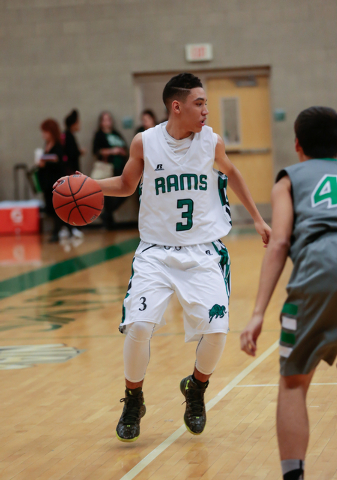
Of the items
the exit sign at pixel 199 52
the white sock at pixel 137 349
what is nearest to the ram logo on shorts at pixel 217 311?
the white sock at pixel 137 349

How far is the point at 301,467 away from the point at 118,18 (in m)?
11.8

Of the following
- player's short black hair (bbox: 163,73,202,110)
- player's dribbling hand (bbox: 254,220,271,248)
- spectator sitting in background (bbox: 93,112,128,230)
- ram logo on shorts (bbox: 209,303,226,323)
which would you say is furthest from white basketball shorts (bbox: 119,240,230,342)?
spectator sitting in background (bbox: 93,112,128,230)

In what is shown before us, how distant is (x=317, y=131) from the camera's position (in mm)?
2309

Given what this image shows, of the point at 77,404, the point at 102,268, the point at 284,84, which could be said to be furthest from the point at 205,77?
the point at 77,404

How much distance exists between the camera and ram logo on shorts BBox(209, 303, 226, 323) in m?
3.09

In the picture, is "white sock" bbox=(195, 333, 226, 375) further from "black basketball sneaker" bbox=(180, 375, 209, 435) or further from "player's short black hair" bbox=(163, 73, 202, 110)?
"player's short black hair" bbox=(163, 73, 202, 110)

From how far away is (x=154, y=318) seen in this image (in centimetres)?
305

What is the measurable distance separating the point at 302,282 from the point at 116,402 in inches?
72.7

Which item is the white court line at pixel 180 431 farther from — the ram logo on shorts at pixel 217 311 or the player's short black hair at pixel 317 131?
the player's short black hair at pixel 317 131

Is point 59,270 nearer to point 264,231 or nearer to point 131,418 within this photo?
point 131,418

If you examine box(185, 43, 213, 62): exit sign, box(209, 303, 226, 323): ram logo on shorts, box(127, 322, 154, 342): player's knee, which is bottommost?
box(127, 322, 154, 342): player's knee

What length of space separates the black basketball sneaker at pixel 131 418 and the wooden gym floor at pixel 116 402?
47 mm

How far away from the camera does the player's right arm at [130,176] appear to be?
3.31 m

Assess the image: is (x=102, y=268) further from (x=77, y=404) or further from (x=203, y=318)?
(x=203, y=318)
